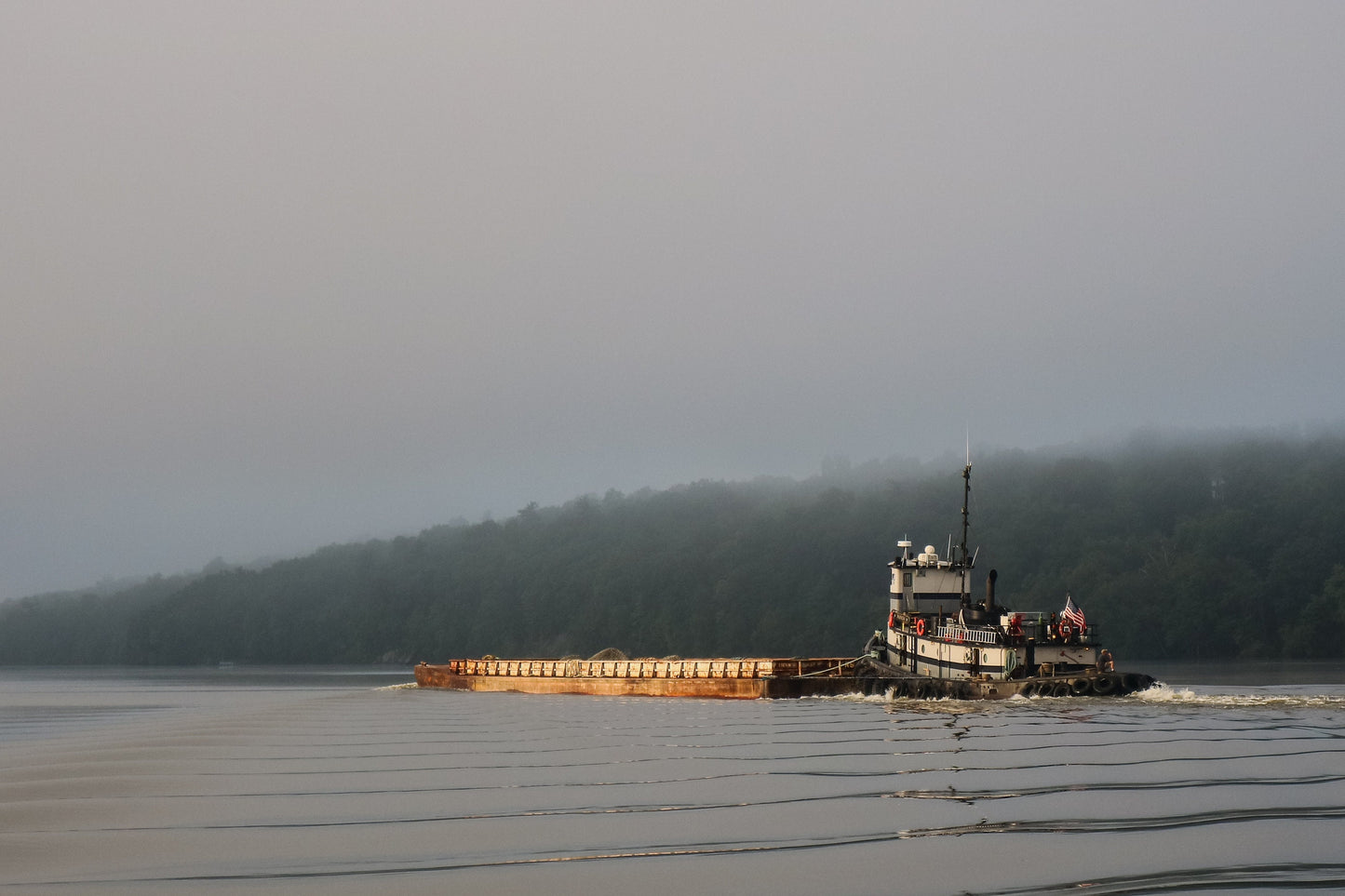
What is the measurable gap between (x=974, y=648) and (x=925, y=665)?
570 cm

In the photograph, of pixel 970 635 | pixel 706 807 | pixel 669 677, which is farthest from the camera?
pixel 669 677

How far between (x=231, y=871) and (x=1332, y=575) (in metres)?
167

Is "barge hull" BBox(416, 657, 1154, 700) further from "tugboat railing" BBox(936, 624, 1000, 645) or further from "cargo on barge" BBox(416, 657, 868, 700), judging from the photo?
"tugboat railing" BBox(936, 624, 1000, 645)

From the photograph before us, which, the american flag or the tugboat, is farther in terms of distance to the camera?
the american flag

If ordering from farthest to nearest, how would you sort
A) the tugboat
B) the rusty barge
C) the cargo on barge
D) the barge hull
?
the cargo on barge, the rusty barge, the tugboat, the barge hull

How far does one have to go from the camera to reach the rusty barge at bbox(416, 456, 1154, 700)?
54625 millimetres

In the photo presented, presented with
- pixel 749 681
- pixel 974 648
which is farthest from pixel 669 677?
pixel 974 648

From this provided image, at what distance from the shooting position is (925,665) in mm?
62469

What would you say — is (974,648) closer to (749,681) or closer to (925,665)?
(925,665)

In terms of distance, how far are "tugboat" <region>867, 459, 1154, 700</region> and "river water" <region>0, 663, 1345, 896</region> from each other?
6.57 meters

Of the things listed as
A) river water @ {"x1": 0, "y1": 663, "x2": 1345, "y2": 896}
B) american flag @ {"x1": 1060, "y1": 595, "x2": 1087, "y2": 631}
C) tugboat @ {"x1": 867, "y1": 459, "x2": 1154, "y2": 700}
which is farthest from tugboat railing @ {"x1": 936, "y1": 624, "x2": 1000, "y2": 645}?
river water @ {"x1": 0, "y1": 663, "x2": 1345, "y2": 896}

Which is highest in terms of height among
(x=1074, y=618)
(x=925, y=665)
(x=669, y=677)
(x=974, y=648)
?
(x=1074, y=618)

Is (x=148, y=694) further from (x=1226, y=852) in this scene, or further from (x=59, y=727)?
(x=1226, y=852)

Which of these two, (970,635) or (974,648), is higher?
(970,635)
